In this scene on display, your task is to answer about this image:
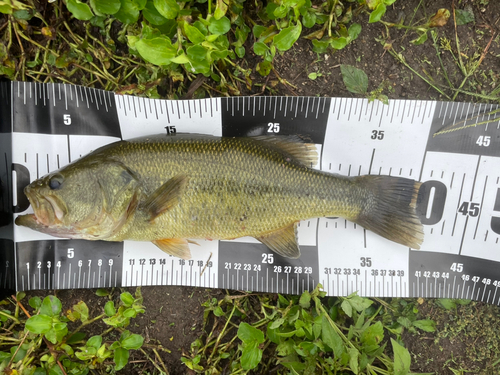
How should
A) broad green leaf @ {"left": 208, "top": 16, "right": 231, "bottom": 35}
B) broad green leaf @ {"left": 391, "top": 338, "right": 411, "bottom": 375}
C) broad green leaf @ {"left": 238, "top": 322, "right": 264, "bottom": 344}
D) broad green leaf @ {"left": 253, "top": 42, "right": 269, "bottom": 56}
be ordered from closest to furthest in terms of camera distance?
broad green leaf @ {"left": 391, "top": 338, "right": 411, "bottom": 375}, broad green leaf @ {"left": 238, "top": 322, "right": 264, "bottom": 344}, broad green leaf @ {"left": 208, "top": 16, "right": 231, "bottom": 35}, broad green leaf @ {"left": 253, "top": 42, "right": 269, "bottom": 56}

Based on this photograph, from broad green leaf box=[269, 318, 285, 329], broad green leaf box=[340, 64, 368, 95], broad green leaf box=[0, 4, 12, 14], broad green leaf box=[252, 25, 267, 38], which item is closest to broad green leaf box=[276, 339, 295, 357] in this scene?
broad green leaf box=[269, 318, 285, 329]

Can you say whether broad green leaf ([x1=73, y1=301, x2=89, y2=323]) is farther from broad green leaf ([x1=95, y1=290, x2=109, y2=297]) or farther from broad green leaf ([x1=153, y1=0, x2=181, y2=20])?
broad green leaf ([x1=153, y1=0, x2=181, y2=20])

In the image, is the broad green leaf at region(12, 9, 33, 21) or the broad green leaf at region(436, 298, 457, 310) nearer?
the broad green leaf at region(12, 9, 33, 21)

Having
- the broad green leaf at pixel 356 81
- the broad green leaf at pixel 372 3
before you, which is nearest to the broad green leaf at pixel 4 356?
the broad green leaf at pixel 356 81

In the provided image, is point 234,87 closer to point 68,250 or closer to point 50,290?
point 68,250

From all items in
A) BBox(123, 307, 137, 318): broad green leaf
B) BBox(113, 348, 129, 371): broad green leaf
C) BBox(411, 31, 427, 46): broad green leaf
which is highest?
BBox(411, 31, 427, 46): broad green leaf

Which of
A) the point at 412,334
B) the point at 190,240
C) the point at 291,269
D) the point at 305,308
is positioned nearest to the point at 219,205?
the point at 190,240

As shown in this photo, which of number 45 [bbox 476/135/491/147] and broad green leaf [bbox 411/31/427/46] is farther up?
broad green leaf [bbox 411/31/427/46]
